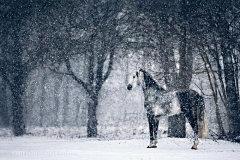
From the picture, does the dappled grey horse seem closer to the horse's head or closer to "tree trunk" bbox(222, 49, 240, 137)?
the horse's head

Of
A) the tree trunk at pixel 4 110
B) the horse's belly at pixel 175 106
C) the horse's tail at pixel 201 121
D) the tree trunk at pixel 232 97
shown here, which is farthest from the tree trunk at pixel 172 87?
the tree trunk at pixel 4 110

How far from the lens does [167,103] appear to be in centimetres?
932

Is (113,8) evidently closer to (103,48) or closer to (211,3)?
(103,48)

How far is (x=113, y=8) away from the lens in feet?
58.5

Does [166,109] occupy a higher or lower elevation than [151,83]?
lower

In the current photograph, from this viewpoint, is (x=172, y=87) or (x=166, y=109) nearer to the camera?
(x=166, y=109)

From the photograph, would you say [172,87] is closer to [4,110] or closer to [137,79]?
[137,79]

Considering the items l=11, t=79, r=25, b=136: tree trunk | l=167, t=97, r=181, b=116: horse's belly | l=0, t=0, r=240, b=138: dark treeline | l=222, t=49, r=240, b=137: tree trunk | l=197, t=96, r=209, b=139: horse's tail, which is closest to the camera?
l=167, t=97, r=181, b=116: horse's belly

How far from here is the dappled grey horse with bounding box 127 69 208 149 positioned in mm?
9344

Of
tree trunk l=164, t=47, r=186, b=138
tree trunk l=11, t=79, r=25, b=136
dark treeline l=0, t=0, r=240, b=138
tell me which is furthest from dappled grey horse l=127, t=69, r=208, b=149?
tree trunk l=11, t=79, r=25, b=136

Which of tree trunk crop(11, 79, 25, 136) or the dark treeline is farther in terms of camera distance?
tree trunk crop(11, 79, 25, 136)

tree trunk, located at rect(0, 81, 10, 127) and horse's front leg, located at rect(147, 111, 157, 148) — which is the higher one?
tree trunk, located at rect(0, 81, 10, 127)

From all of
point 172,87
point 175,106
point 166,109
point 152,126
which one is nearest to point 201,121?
point 175,106

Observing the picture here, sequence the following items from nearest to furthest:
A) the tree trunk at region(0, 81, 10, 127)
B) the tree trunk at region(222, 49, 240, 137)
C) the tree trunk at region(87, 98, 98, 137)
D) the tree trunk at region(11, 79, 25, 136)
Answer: the tree trunk at region(222, 49, 240, 137), the tree trunk at region(87, 98, 98, 137), the tree trunk at region(11, 79, 25, 136), the tree trunk at region(0, 81, 10, 127)
